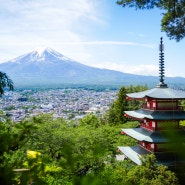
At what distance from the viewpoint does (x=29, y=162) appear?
1583 mm

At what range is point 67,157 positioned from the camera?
1.07 meters

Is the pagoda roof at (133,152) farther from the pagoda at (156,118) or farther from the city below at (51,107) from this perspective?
the city below at (51,107)

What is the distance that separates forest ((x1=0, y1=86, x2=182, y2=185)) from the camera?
113cm

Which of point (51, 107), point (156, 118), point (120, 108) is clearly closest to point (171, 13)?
point (156, 118)

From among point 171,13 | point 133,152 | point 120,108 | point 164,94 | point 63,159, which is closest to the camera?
point 63,159

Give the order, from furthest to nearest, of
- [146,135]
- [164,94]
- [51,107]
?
[51,107] → [164,94] → [146,135]

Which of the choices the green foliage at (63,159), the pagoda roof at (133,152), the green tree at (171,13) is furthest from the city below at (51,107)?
the green tree at (171,13)

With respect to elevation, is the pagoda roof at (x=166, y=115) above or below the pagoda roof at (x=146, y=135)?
above

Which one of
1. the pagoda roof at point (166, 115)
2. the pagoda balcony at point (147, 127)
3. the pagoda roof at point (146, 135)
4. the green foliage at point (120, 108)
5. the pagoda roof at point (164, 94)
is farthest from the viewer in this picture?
the green foliage at point (120, 108)

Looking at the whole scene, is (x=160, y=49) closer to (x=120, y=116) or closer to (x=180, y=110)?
(x=180, y=110)

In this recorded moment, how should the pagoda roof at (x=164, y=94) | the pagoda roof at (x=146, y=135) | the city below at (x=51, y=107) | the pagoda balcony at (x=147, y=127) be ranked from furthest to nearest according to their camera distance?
the city below at (x=51, y=107) → the pagoda balcony at (x=147, y=127) → the pagoda roof at (x=164, y=94) → the pagoda roof at (x=146, y=135)

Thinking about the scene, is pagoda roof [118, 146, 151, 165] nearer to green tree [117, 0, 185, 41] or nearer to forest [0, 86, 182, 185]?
forest [0, 86, 182, 185]

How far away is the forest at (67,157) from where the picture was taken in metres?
1.13

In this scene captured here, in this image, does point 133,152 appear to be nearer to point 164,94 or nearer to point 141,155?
point 141,155
